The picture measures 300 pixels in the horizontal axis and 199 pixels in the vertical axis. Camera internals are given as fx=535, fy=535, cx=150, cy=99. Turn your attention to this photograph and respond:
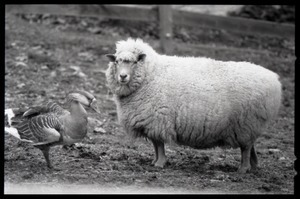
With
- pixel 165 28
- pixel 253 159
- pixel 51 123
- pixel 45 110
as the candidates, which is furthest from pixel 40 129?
pixel 165 28

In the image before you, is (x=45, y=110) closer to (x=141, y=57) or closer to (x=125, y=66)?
(x=125, y=66)

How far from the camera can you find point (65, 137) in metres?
6.43

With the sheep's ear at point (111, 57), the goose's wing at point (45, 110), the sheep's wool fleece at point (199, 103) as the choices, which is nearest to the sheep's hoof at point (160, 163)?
the sheep's wool fleece at point (199, 103)

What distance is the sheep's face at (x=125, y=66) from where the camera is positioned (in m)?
7.18

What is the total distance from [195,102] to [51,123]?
1.95 m

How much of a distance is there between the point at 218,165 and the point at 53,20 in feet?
27.2

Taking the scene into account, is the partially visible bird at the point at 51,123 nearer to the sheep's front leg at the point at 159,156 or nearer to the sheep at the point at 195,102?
the sheep at the point at 195,102

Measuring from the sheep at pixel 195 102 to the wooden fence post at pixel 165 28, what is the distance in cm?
A: 532

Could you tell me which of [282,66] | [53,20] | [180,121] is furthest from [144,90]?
[53,20]

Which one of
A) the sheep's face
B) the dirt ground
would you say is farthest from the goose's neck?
the sheep's face

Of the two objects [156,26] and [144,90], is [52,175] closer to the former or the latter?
[144,90]

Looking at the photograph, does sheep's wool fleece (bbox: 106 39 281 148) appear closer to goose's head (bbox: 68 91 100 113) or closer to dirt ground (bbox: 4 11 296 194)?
dirt ground (bbox: 4 11 296 194)

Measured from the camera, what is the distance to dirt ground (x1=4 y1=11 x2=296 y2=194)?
618 centimetres

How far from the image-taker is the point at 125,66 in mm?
7309
